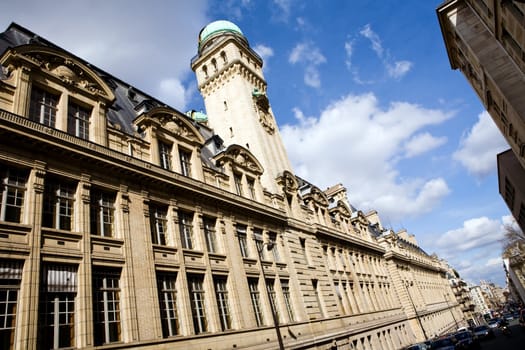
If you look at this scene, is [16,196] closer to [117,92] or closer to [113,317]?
[113,317]

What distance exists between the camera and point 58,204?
14320 mm

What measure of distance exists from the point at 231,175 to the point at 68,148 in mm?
12764

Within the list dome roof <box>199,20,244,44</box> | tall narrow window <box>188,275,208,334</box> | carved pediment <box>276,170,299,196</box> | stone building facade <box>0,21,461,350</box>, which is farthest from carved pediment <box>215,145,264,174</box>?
dome roof <box>199,20,244,44</box>

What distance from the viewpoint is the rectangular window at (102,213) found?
15359 mm

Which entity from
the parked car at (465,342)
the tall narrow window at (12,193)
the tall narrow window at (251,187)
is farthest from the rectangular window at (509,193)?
the tall narrow window at (12,193)

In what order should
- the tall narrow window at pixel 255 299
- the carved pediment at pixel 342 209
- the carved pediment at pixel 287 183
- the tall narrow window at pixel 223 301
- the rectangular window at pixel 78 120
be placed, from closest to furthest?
1. the rectangular window at pixel 78 120
2. the tall narrow window at pixel 223 301
3. the tall narrow window at pixel 255 299
4. the carved pediment at pixel 287 183
5. the carved pediment at pixel 342 209

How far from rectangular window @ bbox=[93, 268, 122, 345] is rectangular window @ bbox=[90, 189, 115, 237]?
1.85m

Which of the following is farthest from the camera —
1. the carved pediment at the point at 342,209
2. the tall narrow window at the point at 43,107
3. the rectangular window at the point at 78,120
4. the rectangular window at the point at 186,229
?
the carved pediment at the point at 342,209

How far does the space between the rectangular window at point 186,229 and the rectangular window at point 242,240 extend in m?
4.31

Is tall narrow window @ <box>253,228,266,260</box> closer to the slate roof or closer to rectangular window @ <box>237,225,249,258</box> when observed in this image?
rectangular window @ <box>237,225,249,258</box>

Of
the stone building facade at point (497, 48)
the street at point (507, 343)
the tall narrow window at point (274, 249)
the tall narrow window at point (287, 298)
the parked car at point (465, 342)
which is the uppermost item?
the stone building facade at point (497, 48)

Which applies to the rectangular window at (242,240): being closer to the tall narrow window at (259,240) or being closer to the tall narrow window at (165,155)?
the tall narrow window at (259,240)

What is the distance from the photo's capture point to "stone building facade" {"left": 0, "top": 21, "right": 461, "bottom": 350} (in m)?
12.8

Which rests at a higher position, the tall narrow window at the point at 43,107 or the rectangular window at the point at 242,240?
the tall narrow window at the point at 43,107
